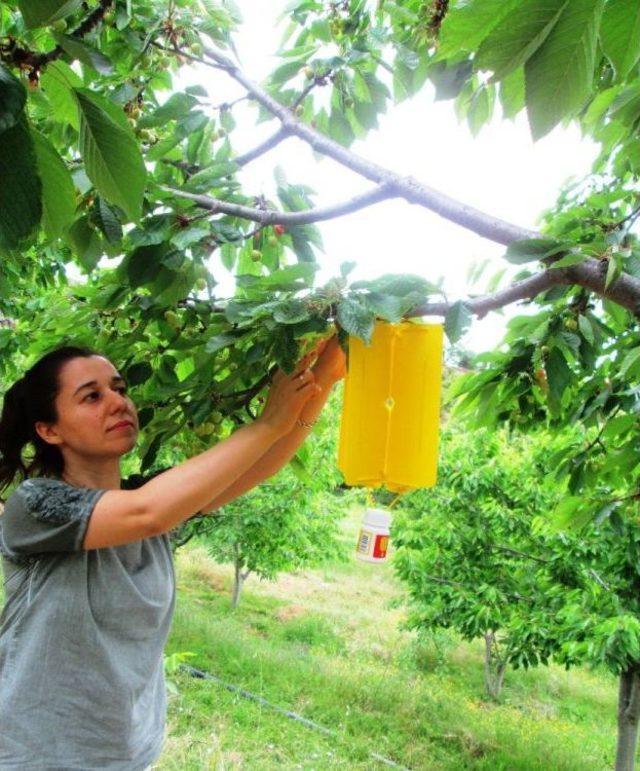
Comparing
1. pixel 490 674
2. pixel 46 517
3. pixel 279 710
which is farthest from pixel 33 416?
pixel 490 674

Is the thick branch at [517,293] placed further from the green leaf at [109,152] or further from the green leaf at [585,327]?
the green leaf at [109,152]

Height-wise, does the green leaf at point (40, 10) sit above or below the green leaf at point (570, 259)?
below

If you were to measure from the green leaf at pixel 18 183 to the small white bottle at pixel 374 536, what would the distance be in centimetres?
87

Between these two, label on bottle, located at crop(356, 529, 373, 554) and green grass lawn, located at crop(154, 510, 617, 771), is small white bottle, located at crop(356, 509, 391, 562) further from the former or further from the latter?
green grass lawn, located at crop(154, 510, 617, 771)

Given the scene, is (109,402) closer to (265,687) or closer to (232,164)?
(232,164)

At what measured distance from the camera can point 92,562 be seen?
1.45 m

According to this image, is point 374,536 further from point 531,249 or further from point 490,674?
point 490,674

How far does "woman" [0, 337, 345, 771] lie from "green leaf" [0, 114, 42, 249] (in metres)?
0.66

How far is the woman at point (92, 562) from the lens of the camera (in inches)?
52.0

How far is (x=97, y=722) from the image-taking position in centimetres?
141

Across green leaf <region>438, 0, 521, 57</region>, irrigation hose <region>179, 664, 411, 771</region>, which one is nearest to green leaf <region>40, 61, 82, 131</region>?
green leaf <region>438, 0, 521, 57</region>

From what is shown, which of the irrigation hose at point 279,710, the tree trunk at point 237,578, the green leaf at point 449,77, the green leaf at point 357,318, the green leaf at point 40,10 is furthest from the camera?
the tree trunk at point 237,578

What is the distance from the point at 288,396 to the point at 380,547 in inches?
13.6

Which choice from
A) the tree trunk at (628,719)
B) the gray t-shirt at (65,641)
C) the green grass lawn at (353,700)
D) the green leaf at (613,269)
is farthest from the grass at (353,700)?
the green leaf at (613,269)
